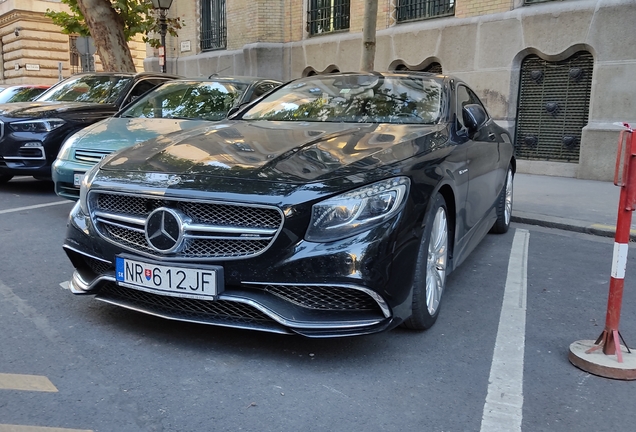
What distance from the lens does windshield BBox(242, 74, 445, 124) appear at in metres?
4.38

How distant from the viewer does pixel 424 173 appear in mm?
3270

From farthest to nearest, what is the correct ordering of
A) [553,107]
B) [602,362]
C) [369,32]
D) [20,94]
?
[553,107]
[20,94]
[369,32]
[602,362]

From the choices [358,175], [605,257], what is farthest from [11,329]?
[605,257]

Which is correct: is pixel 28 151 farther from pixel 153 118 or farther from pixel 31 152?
pixel 153 118

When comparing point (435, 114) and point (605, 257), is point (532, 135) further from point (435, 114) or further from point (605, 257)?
point (435, 114)

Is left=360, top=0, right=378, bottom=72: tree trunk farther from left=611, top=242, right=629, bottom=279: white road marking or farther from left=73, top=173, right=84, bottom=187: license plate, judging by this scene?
left=611, top=242, right=629, bottom=279: white road marking

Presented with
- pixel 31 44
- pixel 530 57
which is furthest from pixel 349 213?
pixel 31 44

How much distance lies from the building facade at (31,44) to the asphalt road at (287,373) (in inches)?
1036

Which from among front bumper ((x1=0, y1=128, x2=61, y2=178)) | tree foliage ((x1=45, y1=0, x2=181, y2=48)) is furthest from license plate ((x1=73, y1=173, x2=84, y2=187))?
tree foliage ((x1=45, y1=0, x2=181, y2=48))

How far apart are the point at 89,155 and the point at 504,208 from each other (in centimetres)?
419

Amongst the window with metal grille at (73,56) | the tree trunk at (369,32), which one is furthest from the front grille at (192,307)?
the window with metal grille at (73,56)

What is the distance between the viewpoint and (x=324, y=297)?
2957 millimetres

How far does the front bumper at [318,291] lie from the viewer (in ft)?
9.41

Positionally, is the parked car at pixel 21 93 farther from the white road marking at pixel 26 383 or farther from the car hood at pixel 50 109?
the white road marking at pixel 26 383
